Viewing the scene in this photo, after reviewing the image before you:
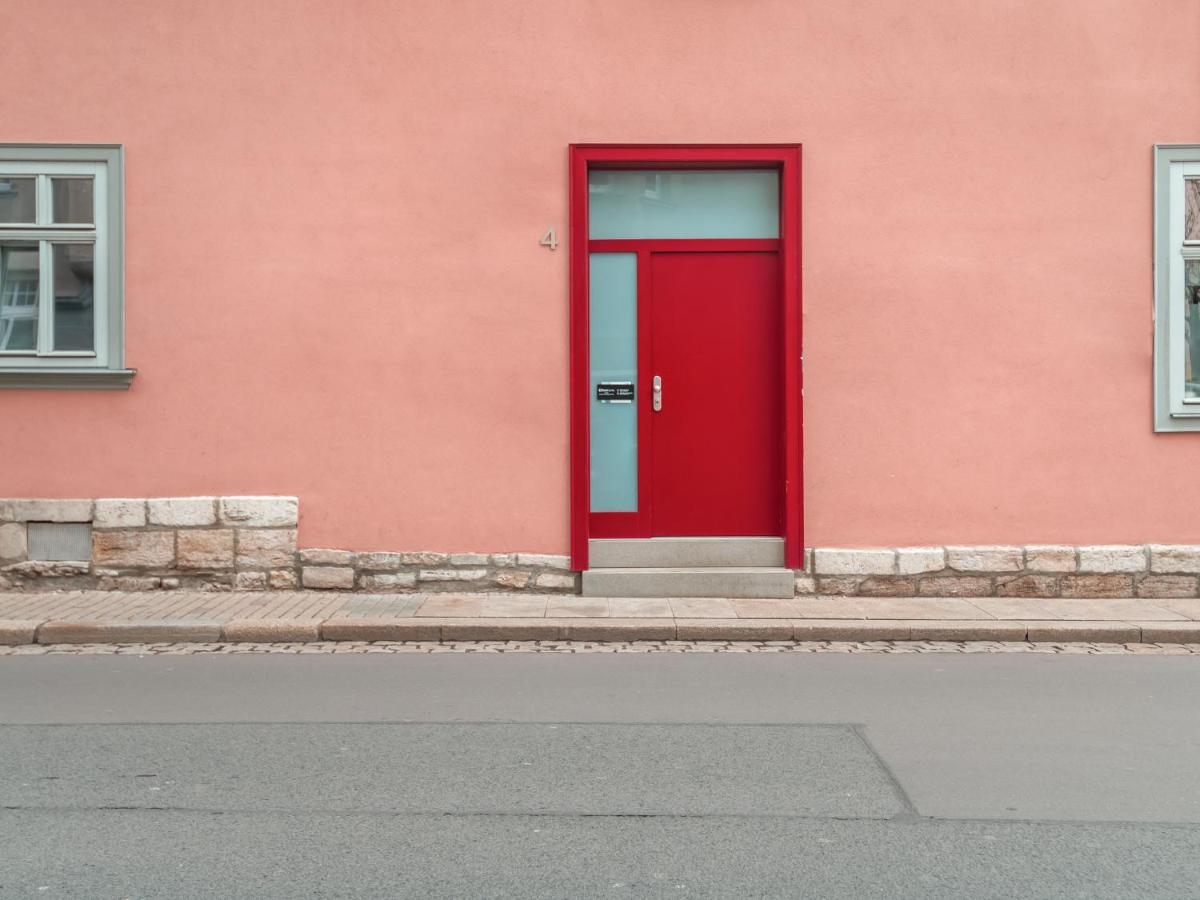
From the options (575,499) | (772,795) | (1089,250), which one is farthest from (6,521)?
(1089,250)

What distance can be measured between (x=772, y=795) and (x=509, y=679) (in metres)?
2.62

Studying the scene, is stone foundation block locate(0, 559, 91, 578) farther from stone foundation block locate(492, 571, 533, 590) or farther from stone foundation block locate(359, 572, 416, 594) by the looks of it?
stone foundation block locate(492, 571, 533, 590)

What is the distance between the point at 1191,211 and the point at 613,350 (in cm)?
456

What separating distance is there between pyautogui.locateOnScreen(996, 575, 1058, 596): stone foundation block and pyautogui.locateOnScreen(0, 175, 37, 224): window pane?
789 cm

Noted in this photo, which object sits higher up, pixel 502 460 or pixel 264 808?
pixel 502 460

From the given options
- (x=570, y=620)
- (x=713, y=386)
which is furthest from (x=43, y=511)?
(x=713, y=386)

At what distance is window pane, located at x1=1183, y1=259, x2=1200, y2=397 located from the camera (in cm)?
1059

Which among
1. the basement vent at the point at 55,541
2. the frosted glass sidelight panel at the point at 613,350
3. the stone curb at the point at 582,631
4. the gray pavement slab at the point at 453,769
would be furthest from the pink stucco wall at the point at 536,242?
the gray pavement slab at the point at 453,769

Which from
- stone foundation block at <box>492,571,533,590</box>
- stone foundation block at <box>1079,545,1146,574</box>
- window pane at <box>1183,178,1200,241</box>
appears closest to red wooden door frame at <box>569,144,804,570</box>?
stone foundation block at <box>492,571,533,590</box>

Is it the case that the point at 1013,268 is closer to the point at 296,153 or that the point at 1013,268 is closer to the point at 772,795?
the point at 296,153

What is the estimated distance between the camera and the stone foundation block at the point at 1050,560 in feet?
34.3

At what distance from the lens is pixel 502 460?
34.6 ft

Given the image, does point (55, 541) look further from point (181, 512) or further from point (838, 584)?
point (838, 584)

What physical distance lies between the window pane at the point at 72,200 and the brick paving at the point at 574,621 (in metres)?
2.90
